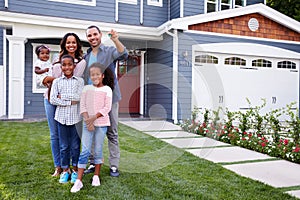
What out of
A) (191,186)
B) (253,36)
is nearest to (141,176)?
(191,186)

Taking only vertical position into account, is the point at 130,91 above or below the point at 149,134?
above

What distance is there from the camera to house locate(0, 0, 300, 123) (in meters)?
6.34

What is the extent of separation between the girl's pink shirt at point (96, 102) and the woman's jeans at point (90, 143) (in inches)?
3.0

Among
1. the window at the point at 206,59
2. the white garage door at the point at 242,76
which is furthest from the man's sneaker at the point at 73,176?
the window at the point at 206,59

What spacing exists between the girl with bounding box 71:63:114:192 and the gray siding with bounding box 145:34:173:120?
450 centimetres

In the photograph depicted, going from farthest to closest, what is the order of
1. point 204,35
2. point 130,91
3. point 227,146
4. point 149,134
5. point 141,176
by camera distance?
point 130,91 → point 204,35 → point 149,134 → point 227,146 → point 141,176

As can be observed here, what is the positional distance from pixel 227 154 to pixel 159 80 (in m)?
4.25

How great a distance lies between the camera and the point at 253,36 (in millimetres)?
7250

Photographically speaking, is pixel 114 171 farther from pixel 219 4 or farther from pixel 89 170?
pixel 219 4

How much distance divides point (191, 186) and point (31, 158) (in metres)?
1.85

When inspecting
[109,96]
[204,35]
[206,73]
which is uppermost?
[204,35]

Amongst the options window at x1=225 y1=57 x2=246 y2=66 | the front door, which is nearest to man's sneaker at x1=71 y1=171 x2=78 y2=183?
window at x1=225 y1=57 x2=246 y2=66

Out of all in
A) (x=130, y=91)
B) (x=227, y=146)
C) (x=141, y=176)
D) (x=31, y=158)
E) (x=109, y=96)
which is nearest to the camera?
(x=109, y=96)

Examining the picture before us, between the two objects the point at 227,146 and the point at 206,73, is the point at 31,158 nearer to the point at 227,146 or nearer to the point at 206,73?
the point at 227,146
